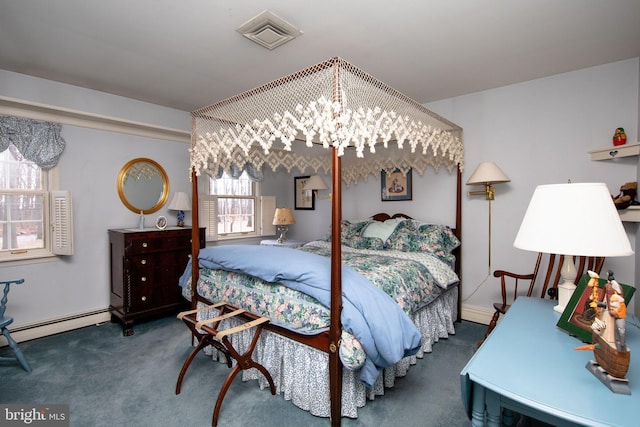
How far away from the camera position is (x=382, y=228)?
3.68m

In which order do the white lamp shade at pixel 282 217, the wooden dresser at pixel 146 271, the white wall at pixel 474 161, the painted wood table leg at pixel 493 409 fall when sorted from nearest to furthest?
1. the painted wood table leg at pixel 493 409
2. the white wall at pixel 474 161
3. the wooden dresser at pixel 146 271
4. the white lamp shade at pixel 282 217

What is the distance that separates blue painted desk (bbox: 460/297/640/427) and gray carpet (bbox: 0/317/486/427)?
855 millimetres

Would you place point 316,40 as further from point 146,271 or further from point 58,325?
point 58,325

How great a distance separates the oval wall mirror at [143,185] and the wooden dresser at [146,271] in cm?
45

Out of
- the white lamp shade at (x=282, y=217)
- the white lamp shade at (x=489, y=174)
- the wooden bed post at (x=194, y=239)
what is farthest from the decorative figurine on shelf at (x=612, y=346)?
the white lamp shade at (x=282, y=217)

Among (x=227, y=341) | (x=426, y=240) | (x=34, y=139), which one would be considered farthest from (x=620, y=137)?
(x=34, y=139)

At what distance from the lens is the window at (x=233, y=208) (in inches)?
172

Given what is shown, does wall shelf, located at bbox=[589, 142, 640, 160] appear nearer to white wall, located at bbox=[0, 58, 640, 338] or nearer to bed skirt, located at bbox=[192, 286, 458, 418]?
white wall, located at bbox=[0, 58, 640, 338]

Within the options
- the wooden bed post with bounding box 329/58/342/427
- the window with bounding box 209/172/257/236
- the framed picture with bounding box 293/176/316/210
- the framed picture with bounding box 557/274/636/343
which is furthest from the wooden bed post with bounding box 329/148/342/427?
the framed picture with bounding box 293/176/316/210

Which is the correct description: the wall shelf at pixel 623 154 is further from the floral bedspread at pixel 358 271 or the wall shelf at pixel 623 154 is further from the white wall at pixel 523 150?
the floral bedspread at pixel 358 271

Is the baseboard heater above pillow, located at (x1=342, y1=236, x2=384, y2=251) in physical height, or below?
below

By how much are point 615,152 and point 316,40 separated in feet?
8.62

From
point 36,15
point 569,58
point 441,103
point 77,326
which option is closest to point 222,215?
point 77,326

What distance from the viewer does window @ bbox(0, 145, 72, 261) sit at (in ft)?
9.78
